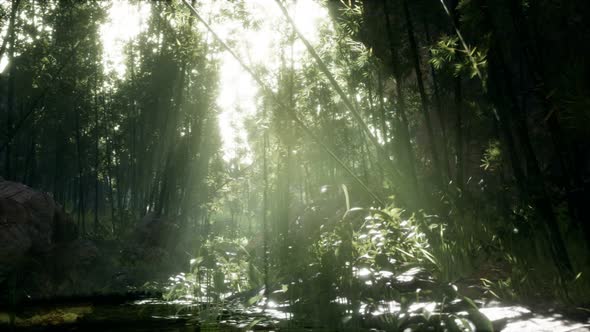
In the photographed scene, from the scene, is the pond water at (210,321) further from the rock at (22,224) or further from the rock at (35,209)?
the rock at (35,209)

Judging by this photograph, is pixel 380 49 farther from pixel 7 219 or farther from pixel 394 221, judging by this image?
pixel 7 219

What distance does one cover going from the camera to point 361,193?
10492 millimetres

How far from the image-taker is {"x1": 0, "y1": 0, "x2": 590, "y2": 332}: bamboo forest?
2867 millimetres

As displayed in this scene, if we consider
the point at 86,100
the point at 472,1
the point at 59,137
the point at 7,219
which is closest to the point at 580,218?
the point at 472,1

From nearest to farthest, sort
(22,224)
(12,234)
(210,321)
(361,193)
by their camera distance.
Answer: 1. (210,321)
2. (12,234)
3. (22,224)
4. (361,193)

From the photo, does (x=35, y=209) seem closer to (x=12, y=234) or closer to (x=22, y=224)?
(x=22, y=224)

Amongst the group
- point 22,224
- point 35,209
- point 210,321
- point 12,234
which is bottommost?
point 210,321

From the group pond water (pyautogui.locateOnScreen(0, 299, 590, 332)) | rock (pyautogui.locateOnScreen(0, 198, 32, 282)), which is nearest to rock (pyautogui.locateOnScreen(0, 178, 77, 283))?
rock (pyautogui.locateOnScreen(0, 198, 32, 282))

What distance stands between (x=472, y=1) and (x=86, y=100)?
19.0m

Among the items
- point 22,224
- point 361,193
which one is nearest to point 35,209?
point 22,224

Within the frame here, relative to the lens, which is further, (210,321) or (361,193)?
(361,193)

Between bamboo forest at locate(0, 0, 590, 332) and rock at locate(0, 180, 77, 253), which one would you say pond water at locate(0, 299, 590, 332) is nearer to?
bamboo forest at locate(0, 0, 590, 332)

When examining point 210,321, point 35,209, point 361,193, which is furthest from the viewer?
point 361,193

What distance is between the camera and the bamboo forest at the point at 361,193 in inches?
113
